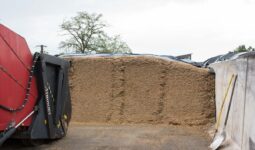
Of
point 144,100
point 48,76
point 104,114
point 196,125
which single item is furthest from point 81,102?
point 48,76

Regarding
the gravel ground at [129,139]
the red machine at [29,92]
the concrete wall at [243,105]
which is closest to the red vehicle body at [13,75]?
the red machine at [29,92]

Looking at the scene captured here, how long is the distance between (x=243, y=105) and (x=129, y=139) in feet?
8.38

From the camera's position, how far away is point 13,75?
5.43m

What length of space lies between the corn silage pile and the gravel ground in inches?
30.3

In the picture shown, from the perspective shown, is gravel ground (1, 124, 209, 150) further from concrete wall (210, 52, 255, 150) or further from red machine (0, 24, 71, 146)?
concrete wall (210, 52, 255, 150)

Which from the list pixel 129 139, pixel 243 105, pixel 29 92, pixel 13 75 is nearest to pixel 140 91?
pixel 129 139

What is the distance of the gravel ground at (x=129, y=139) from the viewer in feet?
22.8

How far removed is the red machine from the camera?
522 cm

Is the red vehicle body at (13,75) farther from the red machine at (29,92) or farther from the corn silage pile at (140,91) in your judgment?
the corn silage pile at (140,91)

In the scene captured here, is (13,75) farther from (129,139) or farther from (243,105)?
(243,105)

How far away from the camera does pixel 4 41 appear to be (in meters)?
5.18

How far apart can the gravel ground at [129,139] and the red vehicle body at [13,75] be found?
1275mm

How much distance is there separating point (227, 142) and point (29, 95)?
3.54 m

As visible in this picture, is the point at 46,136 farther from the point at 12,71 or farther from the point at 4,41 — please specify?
the point at 4,41
